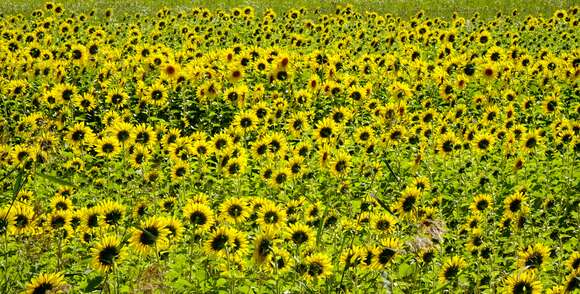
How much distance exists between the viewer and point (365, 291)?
171 inches

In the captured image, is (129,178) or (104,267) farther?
(129,178)

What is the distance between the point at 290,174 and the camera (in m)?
5.79

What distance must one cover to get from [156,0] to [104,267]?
66.4ft

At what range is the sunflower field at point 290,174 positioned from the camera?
4.12 meters

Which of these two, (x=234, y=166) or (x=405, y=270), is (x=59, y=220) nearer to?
(x=234, y=166)

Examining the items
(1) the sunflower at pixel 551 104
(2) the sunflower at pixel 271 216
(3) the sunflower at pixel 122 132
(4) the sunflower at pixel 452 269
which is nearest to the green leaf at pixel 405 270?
(4) the sunflower at pixel 452 269

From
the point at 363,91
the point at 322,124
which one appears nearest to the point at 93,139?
the point at 322,124

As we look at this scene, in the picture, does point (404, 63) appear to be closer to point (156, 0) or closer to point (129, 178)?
point (129, 178)

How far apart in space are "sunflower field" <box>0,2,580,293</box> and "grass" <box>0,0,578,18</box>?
707cm

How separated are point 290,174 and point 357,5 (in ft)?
56.1

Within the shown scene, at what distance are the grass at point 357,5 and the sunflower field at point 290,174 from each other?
707cm

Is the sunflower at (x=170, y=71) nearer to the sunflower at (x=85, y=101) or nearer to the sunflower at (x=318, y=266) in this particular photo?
the sunflower at (x=85, y=101)

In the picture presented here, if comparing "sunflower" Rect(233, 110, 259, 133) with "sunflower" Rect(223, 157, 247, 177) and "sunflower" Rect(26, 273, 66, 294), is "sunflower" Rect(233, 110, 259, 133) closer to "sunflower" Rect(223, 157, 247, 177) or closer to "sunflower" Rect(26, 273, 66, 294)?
"sunflower" Rect(223, 157, 247, 177)

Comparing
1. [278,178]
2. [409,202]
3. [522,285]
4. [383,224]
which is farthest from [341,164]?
[522,285]
